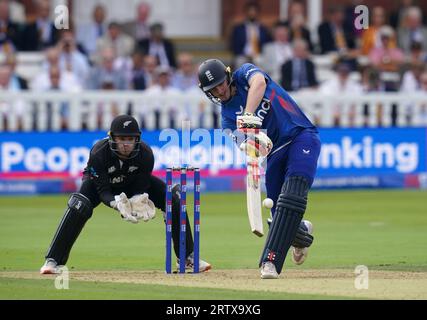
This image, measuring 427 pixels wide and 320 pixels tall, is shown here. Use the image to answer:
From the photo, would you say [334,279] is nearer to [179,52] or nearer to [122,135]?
[122,135]

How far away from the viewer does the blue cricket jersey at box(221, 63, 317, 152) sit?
10883 millimetres

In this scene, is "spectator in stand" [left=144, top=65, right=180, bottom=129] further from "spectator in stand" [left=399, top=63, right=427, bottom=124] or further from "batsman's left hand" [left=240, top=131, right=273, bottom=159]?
"batsman's left hand" [left=240, top=131, right=273, bottom=159]

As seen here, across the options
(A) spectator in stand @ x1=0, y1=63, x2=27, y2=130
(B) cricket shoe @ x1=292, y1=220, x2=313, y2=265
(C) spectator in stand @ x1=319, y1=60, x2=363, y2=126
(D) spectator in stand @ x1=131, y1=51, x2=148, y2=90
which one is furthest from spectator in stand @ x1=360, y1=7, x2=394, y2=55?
(B) cricket shoe @ x1=292, y1=220, x2=313, y2=265

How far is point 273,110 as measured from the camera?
10930 millimetres

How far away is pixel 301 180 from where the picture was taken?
1068cm

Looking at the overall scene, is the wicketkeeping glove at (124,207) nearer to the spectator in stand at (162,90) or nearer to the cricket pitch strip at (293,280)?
the cricket pitch strip at (293,280)

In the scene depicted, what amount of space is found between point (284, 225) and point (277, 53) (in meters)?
12.7

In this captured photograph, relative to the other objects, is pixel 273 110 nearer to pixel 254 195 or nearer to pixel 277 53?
pixel 254 195

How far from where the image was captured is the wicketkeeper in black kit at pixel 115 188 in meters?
10.9

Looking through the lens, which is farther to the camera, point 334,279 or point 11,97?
point 11,97

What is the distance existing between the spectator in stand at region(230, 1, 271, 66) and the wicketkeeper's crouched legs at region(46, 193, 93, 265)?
12.7 m

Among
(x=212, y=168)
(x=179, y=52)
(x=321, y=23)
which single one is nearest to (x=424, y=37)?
(x=321, y=23)

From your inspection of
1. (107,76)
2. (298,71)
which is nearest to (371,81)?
(298,71)
